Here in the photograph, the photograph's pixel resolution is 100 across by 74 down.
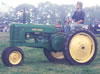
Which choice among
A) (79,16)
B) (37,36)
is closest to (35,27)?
(37,36)

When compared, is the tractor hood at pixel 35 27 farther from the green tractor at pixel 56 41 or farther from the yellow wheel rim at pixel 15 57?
the yellow wheel rim at pixel 15 57

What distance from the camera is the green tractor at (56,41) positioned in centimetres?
781

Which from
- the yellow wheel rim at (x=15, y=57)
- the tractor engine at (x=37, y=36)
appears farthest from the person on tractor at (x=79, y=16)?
the yellow wheel rim at (x=15, y=57)

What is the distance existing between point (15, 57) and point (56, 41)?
1366 millimetres

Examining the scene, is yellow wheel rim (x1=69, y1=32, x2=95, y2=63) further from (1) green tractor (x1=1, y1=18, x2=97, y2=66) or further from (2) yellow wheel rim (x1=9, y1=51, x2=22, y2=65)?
(2) yellow wheel rim (x1=9, y1=51, x2=22, y2=65)

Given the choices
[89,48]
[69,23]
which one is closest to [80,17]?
[69,23]

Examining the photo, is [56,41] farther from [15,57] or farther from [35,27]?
[15,57]

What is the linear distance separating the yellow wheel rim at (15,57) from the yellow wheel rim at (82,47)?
1.46 m

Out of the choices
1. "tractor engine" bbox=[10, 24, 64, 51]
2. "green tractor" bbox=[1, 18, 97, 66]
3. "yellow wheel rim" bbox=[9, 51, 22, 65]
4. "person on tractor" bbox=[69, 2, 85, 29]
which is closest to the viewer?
"yellow wheel rim" bbox=[9, 51, 22, 65]

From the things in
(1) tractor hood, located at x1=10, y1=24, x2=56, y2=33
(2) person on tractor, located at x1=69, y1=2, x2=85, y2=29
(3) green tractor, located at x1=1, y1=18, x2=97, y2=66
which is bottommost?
(3) green tractor, located at x1=1, y1=18, x2=97, y2=66

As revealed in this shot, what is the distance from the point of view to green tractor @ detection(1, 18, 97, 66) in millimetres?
7812

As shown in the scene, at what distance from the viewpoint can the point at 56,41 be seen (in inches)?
326

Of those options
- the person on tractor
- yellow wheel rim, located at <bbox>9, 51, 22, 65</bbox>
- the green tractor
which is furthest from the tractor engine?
the person on tractor

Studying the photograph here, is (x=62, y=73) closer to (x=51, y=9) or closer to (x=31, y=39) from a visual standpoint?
(x=31, y=39)
